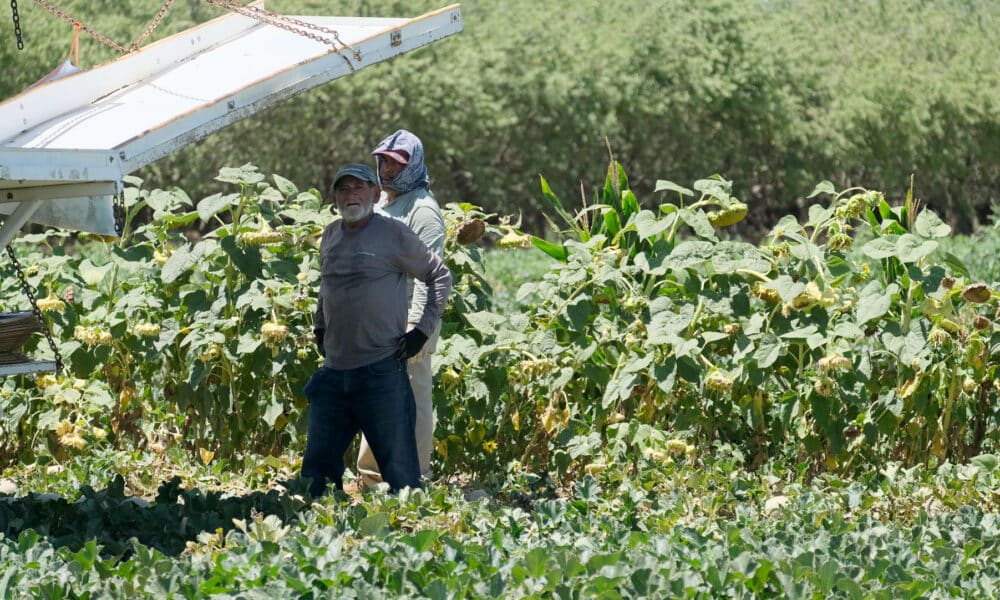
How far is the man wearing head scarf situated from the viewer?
201 inches

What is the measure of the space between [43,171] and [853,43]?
2827 cm

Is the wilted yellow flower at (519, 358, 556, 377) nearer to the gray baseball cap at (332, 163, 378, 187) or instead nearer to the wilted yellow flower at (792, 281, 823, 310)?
the wilted yellow flower at (792, 281, 823, 310)

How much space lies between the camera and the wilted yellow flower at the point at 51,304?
5.73m

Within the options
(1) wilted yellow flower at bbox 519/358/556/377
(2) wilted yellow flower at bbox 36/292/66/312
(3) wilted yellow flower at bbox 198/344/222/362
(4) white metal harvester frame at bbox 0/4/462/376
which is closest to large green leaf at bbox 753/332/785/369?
(1) wilted yellow flower at bbox 519/358/556/377

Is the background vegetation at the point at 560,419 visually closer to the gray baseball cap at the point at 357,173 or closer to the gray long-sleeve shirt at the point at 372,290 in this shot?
the gray long-sleeve shirt at the point at 372,290

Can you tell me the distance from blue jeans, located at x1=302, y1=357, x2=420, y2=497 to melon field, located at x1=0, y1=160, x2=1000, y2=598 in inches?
7.5

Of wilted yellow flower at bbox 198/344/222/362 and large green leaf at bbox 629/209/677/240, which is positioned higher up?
large green leaf at bbox 629/209/677/240

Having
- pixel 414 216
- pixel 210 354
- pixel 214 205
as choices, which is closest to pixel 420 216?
pixel 414 216

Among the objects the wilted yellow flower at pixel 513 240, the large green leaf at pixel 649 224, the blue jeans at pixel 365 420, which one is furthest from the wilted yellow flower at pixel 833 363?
the blue jeans at pixel 365 420

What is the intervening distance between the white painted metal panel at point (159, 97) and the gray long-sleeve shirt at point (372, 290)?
667 millimetres

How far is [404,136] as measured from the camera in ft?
16.9

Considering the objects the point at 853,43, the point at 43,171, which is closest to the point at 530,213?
the point at 853,43

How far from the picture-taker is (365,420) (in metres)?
4.73

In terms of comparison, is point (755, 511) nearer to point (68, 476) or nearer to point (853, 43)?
point (68, 476)
